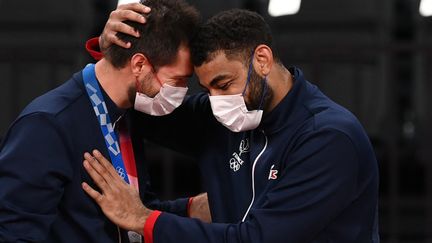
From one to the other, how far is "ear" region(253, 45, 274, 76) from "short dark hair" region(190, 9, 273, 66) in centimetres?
2

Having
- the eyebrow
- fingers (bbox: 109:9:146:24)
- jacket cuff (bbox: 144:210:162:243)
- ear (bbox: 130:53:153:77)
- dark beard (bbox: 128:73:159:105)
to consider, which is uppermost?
fingers (bbox: 109:9:146:24)

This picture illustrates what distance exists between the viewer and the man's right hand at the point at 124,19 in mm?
3135

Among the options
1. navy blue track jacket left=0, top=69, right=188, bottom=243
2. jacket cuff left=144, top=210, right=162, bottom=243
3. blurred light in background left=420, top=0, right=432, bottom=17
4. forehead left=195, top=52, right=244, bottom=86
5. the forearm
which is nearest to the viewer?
navy blue track jacket left=0, top=69, right=188, bottom=243

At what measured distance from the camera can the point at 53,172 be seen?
297 cm

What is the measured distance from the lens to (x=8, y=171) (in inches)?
117

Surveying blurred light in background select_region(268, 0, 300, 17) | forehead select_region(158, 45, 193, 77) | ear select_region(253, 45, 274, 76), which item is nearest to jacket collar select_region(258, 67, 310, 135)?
ear select_region(253, 45, 274, 76)

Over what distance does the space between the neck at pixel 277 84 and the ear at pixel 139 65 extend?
39cm

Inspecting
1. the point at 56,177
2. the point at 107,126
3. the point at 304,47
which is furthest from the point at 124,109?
the point at 304,47

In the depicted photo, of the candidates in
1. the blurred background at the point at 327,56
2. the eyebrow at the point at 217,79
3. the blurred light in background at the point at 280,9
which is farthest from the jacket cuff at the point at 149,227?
the blurred light in background at the point at 280,9

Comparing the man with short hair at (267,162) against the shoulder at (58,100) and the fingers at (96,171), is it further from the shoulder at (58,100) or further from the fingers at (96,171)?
the shoulder at (58,100)

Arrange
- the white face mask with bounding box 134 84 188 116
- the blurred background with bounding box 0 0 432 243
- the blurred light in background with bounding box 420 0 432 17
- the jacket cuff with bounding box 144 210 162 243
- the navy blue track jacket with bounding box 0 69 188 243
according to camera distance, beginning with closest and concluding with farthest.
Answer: the navy blue track jacket with bounding box 0 69 188 243, the jacket cuff with bounding box 144 210 162 243, the white face mask with bounding box 134 84 188 116, the blurred background with bounding box 0 0 432 243, the blurred light in background with bounding box 420 0 432 17

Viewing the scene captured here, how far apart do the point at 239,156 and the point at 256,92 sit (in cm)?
27

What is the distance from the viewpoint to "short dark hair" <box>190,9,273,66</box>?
317cm

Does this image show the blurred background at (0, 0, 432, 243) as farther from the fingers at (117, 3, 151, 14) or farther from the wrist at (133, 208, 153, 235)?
the wrist at (133, 208, 153, 235)
